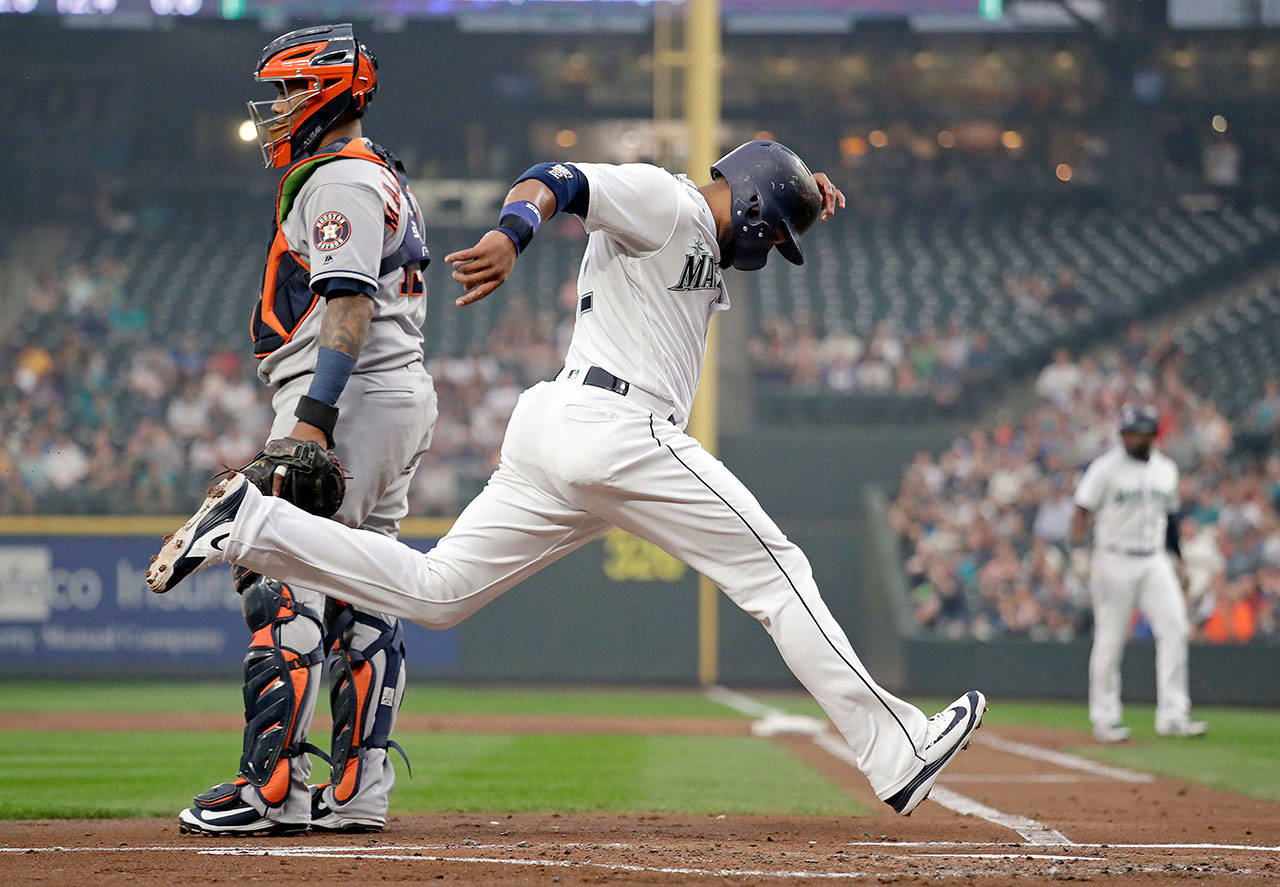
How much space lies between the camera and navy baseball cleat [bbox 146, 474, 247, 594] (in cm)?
368

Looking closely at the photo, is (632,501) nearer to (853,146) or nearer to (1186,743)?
(1186,743)

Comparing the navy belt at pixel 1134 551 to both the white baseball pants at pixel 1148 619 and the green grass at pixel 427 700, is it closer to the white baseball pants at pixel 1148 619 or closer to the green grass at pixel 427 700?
the white baseball pants at pixel 1148 619

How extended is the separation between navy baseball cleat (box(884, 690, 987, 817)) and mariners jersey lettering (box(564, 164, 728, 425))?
1.09 metres

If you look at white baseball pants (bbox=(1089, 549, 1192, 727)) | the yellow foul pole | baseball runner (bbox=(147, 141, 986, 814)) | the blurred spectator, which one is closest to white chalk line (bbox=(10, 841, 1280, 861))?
baseball runner (bbox=(147, 141, 986, 814))

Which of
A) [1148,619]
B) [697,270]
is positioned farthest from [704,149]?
[697,270]

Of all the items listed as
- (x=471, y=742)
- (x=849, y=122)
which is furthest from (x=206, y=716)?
(x=849, y=122)

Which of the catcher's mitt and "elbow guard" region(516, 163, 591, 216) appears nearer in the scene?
"elbow guard" region(516, 163, 591, 216)

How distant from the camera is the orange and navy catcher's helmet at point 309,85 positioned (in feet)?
14.1

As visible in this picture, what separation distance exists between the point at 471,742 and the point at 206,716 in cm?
300

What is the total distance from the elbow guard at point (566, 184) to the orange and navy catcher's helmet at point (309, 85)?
99cm

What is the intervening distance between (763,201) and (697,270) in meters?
0.29

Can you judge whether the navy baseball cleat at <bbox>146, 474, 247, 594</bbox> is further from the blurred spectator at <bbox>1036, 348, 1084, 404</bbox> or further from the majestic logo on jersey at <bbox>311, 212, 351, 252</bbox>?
the blurred spectator at <bbox>1036, 348, 1084, 404</bbox>

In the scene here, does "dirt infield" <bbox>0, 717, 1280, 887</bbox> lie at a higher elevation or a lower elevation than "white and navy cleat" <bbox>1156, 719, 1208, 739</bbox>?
higher

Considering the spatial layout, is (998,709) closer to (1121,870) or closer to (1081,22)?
(1121,870)
